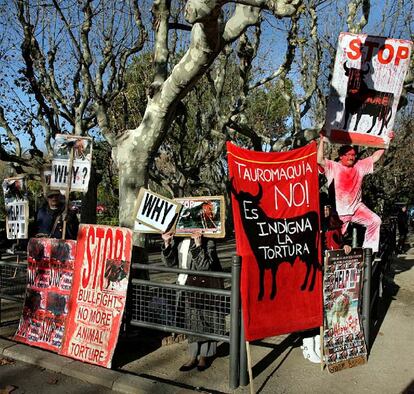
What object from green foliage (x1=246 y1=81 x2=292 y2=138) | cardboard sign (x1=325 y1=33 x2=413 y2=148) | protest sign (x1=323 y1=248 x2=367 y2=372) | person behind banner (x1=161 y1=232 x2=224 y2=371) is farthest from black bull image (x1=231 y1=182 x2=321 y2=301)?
green foliage (x1=246 y1=81 x2=292 y2=138)

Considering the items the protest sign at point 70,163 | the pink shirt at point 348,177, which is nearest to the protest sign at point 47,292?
the protest sign at point 70,163

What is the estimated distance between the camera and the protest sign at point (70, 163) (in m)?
5.56

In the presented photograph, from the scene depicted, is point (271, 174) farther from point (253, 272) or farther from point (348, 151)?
point (348, 151)

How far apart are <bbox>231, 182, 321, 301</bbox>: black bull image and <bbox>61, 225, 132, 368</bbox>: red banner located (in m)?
1.37

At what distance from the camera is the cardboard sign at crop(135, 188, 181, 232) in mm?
4719

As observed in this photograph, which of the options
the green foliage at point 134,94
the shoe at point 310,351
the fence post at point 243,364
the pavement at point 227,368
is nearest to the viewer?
the fence post at point 243,364

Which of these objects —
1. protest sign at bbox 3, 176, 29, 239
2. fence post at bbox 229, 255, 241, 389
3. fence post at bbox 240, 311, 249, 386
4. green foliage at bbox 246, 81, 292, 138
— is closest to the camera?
fence post at bbox 229, 255, 241, 389

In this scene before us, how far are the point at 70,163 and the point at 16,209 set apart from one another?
155 cm

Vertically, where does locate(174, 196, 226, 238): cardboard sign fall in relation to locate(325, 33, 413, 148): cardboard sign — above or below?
below

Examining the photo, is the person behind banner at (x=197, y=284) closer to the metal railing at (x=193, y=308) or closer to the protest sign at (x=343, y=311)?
the metal railing at (x=193, y=308)

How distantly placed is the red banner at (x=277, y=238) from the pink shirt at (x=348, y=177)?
1.01m

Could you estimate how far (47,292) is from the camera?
Answer: 209 inches

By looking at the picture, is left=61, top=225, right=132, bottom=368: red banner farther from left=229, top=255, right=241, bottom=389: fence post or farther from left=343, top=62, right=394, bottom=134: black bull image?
left=343, top=62, right=394, bottom=134: black bull image

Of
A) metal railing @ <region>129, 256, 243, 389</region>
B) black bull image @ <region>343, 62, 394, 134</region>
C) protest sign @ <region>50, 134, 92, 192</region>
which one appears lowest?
metal railing @ <region>129, 256, 243, 389</region>
